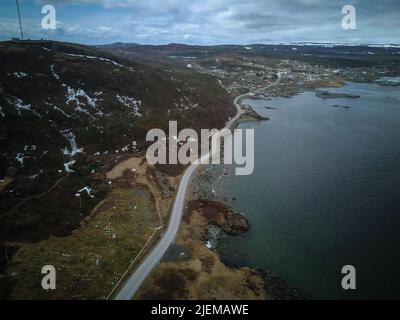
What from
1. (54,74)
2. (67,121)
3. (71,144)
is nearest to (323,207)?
(71,144)

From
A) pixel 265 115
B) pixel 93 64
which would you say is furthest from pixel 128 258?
pixel 265 115

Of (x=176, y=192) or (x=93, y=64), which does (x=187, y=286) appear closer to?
(x=176, y=192)

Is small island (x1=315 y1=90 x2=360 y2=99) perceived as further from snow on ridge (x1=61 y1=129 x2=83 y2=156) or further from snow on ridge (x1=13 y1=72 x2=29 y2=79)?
snow on ridge (x1=13 y1=72 x2=29 y2=79)

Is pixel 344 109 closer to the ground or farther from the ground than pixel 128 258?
farther from the ground

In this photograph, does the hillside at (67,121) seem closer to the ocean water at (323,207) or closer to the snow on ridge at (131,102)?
the snow on ridge at (131,102)

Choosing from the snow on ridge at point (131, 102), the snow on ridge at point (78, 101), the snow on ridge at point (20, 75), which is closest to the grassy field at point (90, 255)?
the snow on ridge at point (78, 101)
